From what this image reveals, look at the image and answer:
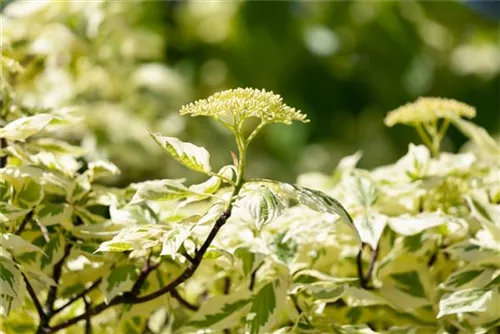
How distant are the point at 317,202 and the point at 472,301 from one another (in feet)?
0.72

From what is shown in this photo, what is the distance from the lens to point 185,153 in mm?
726

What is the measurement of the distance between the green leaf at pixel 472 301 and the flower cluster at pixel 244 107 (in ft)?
0.83

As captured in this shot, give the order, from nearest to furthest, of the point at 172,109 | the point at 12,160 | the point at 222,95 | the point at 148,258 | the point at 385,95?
1. the point at 222,95
2. the point at 148,258
3. the point at 12,160
4. the point at 172,109
5. the point at 385,95

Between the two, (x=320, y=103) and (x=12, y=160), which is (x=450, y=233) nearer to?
(x=12, y=160)

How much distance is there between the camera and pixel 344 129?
2900 mm

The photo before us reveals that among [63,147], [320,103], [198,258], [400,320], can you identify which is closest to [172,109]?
[320,103]

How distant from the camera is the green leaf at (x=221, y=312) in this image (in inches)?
32.8

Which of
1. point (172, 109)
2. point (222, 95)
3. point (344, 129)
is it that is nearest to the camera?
point (222, 95)

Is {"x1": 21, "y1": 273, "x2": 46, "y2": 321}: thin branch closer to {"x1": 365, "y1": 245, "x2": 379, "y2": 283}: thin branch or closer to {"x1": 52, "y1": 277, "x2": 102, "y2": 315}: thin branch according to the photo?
{"x1": 52, "y1": 277, "x2": 102, "y2": 315}: thin branch

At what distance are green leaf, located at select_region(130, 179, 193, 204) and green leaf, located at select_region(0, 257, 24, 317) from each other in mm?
126

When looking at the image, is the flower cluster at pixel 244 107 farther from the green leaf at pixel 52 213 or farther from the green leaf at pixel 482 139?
the green leaf at pixel 482 139

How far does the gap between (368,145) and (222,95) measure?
2.13 meters

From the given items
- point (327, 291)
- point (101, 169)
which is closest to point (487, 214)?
point (327, 291)

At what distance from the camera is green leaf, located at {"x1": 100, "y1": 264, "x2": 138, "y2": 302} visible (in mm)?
798
